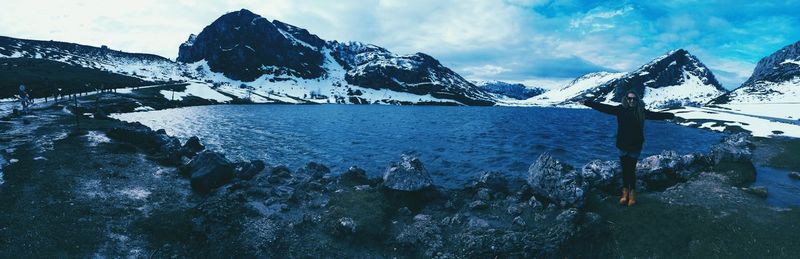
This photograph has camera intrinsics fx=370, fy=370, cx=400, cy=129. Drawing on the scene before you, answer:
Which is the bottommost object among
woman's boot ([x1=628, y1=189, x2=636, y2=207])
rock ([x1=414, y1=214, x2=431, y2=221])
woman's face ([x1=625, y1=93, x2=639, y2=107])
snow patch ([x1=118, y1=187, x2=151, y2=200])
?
snow patch ([x1=118, y1=187, x2=151, y2=200])

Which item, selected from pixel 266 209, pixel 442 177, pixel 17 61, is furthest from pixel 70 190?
pixel 17 61

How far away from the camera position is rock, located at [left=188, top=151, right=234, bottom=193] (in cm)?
2480

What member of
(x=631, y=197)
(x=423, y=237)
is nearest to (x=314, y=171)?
(x=423, y=237)

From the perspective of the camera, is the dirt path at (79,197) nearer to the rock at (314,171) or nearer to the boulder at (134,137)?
the boulder at (134,137)

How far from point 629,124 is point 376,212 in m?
13.0

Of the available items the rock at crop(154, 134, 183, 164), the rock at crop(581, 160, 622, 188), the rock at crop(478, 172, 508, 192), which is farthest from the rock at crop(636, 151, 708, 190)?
the rock at crop(154, 134, 183, 164)

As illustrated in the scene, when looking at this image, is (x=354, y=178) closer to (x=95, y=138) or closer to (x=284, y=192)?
(x=284, y=192)

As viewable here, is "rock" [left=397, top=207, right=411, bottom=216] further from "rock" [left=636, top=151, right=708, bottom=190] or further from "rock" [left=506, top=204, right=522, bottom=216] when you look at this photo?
"rock" [left=636, top=151, right=708, bottom=190]

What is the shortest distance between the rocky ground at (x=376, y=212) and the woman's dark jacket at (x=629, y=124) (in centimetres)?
352

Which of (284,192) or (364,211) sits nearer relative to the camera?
(364,211)

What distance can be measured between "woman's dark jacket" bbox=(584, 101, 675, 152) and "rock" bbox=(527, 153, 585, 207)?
12.6 feet

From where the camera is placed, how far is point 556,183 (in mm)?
20828

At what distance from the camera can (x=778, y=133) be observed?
6234cm

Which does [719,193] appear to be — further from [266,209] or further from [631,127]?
[266,209]
